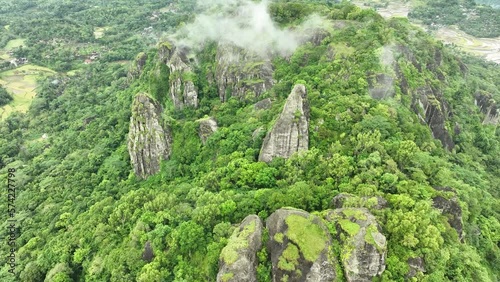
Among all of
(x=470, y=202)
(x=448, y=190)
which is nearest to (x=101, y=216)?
(x=448, y=190)

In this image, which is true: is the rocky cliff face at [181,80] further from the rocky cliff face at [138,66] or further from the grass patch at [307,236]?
the grass patch at [307,236]

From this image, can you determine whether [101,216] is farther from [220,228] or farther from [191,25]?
[191,25]

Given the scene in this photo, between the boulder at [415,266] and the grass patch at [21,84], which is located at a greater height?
the boulder at [415,266]

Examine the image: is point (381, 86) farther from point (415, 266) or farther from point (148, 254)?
point (148, 254)

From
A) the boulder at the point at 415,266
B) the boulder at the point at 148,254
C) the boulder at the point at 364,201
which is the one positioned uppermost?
the boulder at the point at 364,201

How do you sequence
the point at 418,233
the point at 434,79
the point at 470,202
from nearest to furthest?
1. the point at 418,233
2. the point at 470,202
3. the point at 434,79

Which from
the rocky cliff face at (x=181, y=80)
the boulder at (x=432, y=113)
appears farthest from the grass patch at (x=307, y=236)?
the rocky cliff face at (x=181, y=80)

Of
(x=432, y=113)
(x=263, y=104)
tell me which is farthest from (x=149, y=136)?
(x=432, y=113)
